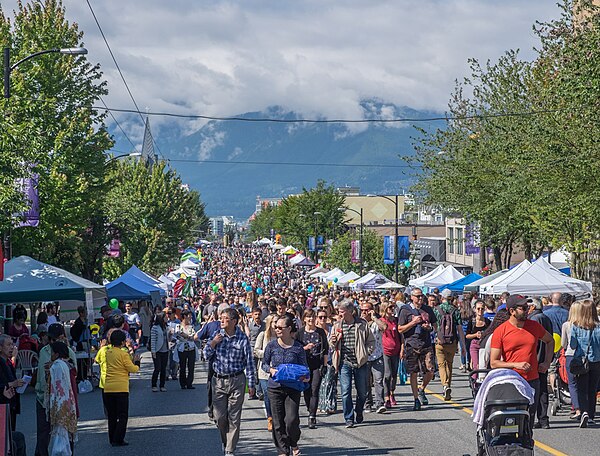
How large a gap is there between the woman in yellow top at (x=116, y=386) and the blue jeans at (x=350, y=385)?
3175 mm

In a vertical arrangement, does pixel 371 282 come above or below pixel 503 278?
below

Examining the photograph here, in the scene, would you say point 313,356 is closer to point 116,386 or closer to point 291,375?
point 116,386

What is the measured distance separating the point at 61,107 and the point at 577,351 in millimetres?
26937

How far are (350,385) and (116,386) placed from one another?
3496mm

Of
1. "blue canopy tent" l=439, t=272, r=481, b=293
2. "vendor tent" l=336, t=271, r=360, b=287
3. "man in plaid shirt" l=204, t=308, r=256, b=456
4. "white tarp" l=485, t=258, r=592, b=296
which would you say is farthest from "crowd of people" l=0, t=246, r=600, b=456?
"vendor tent" l=336, t=271, r=360, b=287

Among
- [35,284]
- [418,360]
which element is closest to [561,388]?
[418,360]

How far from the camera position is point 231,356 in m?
11.4

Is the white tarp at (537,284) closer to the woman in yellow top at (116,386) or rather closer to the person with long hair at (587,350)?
the person with long hair at (587,350)

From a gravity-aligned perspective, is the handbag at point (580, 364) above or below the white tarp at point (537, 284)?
below

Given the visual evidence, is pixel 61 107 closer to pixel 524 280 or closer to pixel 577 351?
pixel 524 280

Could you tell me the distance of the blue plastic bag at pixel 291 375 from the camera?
1114 centimetres

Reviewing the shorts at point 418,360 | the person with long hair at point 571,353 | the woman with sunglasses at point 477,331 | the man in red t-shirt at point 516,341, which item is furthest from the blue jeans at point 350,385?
the woman with sunglasses at point 477,331

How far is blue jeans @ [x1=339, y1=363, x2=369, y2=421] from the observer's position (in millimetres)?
14109

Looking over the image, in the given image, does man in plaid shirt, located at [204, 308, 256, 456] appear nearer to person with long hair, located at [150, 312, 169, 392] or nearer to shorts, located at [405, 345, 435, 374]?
shorts, located at [405, 345, 435, 374]
